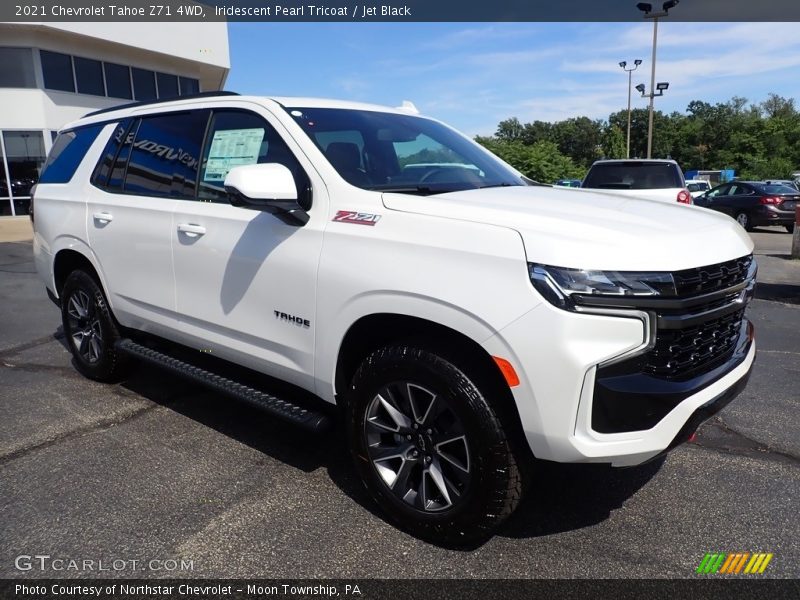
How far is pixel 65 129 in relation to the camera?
5.14m

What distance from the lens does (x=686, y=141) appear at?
73.9 meters

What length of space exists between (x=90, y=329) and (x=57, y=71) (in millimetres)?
18914

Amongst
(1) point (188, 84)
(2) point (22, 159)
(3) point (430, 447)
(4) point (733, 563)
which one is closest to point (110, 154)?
(3) point (430, 447)

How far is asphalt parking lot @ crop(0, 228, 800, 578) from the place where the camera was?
2646 millimetres

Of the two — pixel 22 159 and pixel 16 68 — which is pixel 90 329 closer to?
pixel 22 159

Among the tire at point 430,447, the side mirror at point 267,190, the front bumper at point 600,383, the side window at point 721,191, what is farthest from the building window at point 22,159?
the side window at point 721,191

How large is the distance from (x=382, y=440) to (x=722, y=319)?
5.16ft

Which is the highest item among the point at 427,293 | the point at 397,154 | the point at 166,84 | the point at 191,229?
the point at 166,84

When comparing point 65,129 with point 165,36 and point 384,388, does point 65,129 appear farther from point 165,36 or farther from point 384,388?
point 165,36

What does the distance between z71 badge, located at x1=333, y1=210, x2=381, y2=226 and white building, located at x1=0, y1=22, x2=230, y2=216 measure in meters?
17.0

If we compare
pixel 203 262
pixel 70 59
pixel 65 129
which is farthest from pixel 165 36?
pixel 203 262

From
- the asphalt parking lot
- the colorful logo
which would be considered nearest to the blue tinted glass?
the asphalt parking lot

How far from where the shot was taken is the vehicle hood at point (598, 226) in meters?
2.30

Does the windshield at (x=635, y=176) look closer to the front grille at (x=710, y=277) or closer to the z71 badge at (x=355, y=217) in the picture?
the front grille at (x=710, y=277)
